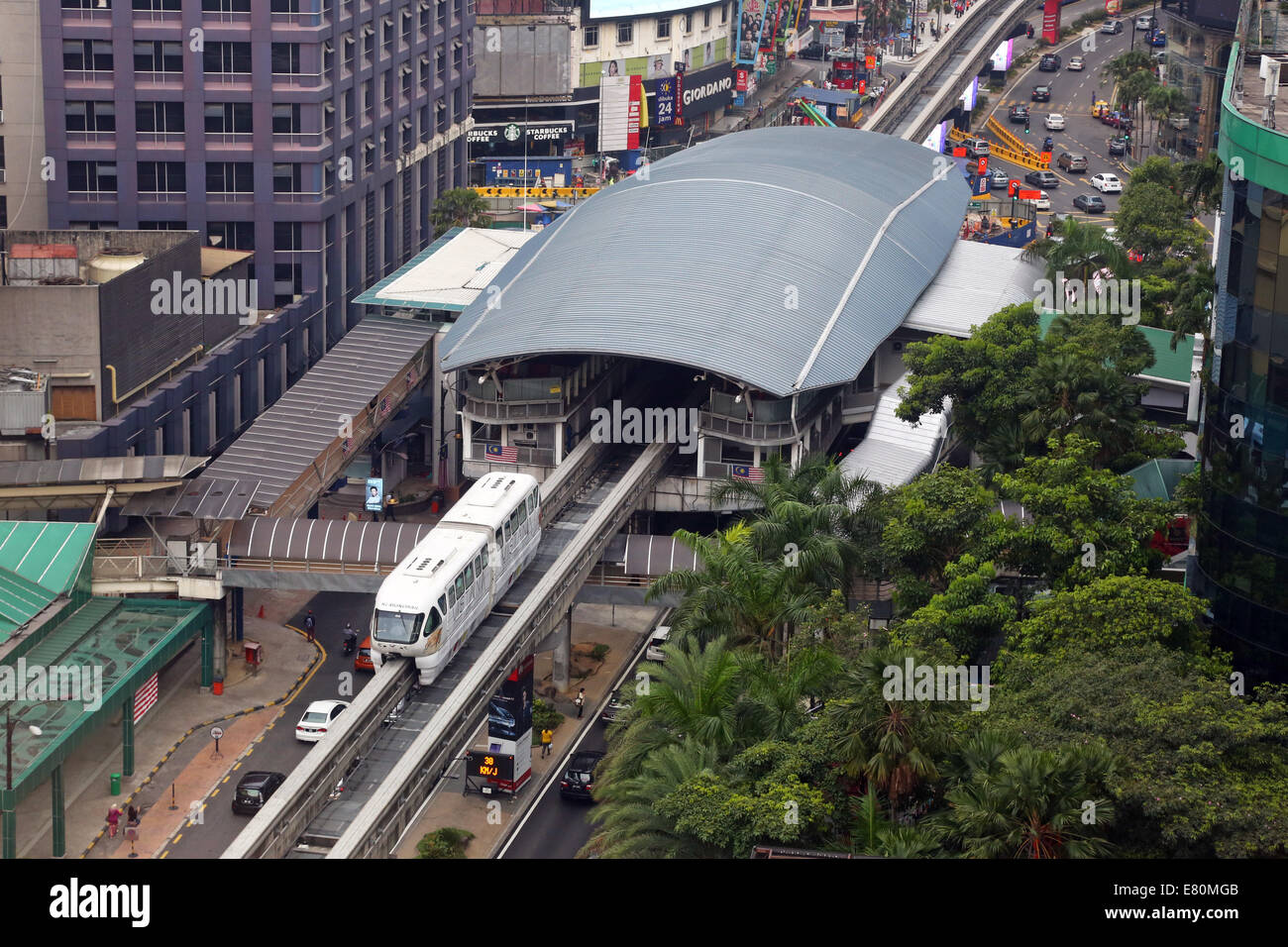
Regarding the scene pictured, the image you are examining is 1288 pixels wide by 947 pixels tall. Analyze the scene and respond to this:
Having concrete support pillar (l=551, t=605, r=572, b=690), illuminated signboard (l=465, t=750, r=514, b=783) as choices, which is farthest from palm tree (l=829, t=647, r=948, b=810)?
concrete support pillar (l=551, t=605, r=572, b=690)

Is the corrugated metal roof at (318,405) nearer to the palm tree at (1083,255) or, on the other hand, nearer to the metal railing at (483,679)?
the metal railing at (483,679)

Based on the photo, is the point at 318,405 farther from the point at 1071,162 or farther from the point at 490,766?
the point at 1071,162

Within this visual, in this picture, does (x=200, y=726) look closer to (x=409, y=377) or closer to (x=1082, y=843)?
(x=409, y=377)

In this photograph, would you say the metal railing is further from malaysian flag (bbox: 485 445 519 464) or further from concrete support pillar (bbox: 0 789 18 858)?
concrete support pillar (bbox: 0 789 18 858)

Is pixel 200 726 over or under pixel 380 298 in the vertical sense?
under

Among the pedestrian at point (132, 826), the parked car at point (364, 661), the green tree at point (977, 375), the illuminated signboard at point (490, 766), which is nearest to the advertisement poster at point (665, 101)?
the green tree at point (977, 375)

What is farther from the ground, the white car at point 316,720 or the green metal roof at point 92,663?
the green metal roof at point 92,663
